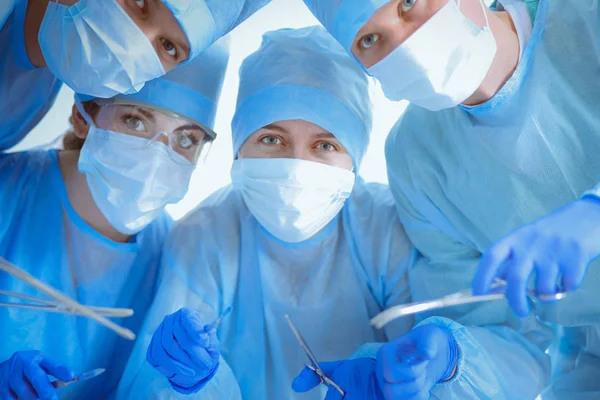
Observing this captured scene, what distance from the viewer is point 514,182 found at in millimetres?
1382

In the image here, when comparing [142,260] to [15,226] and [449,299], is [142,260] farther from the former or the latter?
[449,299]

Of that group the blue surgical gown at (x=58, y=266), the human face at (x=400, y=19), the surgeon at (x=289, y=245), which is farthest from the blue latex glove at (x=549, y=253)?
the blue surgical gown at (x=58, y=266)

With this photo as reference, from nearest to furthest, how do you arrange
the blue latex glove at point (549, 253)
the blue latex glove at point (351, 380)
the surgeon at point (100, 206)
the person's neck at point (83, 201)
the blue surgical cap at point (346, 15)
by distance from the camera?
the blue latex glove at point (549, 253) < the blue surgical cap at point (346, 15) < the blue latex glove at point (351, 380) < the surgeon at point (100, 206) < the person's neck at point (83, 201)

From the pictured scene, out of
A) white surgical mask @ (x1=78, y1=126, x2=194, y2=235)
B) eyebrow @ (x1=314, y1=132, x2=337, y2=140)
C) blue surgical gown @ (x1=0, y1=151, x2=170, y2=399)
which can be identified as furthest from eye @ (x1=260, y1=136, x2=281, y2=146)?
blue surgical gown @ (x1=0, y1=151, x2=170, y2=399)

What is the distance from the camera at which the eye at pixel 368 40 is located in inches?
50.5

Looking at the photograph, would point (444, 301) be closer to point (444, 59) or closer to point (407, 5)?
point (444, 59)

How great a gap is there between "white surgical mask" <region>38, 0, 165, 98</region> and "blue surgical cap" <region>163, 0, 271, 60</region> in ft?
0.31

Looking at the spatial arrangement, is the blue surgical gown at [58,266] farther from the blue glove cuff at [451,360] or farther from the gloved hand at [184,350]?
the blue glove cuff at [451,360]

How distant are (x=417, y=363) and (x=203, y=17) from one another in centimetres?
94

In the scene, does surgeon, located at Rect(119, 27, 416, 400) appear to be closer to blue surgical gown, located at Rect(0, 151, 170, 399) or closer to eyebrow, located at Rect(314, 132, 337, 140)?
eyebrow, located at Rect(314, 132, 337, 140)

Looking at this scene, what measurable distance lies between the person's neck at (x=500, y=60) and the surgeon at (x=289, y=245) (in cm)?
42

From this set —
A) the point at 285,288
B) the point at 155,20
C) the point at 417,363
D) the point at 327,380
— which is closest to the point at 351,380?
the point at 327,380

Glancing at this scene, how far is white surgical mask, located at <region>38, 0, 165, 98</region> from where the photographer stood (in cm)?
132

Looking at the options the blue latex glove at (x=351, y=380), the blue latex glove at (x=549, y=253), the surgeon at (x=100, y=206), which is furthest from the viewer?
the surgeon at (x=100, y=206)
